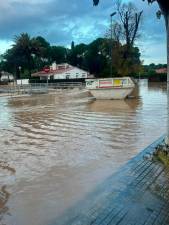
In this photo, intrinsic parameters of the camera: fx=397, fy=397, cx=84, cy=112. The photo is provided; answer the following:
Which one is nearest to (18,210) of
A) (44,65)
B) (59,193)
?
(59,193)

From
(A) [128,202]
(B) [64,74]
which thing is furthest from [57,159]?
(B) [64,74]

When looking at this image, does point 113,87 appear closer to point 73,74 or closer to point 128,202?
point 128,202

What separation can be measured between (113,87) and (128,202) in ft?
82.0

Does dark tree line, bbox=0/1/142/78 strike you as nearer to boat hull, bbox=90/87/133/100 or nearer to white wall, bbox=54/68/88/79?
white wall, bbox=54/68/88/79

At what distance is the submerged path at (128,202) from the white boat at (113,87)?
899 inches

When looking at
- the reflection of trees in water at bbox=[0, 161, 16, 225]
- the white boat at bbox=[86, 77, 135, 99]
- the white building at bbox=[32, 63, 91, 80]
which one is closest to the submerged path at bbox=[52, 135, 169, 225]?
the reflection of trees in water at bbox=[0, 161, 16, 225]

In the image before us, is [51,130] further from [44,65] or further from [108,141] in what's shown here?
[44,65]

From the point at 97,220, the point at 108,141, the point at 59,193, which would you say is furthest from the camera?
the point at 108,141

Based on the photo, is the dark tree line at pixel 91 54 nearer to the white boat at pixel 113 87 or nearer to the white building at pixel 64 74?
the white building at pixel 64 74

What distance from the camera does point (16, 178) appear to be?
7.31m

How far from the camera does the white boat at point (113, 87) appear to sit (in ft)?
94.7

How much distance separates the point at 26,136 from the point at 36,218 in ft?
25.1

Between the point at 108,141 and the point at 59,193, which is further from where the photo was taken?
the point at 108,141

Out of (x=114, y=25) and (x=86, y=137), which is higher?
(x=114, y=25)
